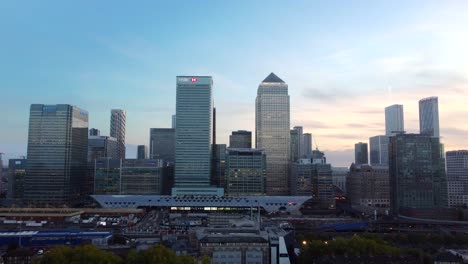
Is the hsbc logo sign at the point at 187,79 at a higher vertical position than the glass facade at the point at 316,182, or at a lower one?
higher

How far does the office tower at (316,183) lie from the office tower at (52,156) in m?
82.5

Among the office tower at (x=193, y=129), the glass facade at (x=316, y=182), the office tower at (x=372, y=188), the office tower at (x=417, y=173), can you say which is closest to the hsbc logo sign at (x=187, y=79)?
the office tower at (x=193, y=129)

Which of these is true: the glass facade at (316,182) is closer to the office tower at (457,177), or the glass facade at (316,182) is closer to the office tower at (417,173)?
the office tower at (417,173)

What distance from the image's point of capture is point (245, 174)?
160 metres

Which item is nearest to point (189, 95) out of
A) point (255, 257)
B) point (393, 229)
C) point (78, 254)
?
point (393, 229)

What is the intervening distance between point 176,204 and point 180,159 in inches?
1007

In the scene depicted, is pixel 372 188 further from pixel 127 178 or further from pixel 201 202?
pixel 127 178

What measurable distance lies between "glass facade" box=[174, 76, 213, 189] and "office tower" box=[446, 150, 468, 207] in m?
94.8

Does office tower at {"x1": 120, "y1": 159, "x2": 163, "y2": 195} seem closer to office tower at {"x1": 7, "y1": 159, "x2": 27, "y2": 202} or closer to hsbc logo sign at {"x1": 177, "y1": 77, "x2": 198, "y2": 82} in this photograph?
hsbc logo sign at {"x1": 177, "y1": 77, "x2": 198, "y2": 82}

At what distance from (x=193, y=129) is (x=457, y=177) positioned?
111m

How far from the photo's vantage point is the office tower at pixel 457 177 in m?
178

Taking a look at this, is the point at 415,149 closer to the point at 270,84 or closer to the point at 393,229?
the point at 393,229

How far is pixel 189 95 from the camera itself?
160m

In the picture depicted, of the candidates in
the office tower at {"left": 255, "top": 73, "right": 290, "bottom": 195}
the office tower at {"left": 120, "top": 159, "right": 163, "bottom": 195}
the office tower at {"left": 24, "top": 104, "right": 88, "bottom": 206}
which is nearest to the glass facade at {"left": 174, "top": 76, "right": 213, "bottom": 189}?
the office tower at {"left": 120, "top": 159, "right": 163, "bottom": 195}
